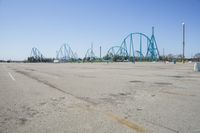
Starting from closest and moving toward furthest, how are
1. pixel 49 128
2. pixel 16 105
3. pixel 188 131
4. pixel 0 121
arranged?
pixel 188 131
pixel 49 128
pixel 0 121
pixel 16 105

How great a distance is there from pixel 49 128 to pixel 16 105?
317cm

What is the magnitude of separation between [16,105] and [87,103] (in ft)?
7.06

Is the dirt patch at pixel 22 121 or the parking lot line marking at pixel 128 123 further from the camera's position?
the dirt patch at pixel 22 121

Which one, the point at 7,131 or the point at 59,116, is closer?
the point at 7,131

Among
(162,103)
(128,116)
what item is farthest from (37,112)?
(162,103)

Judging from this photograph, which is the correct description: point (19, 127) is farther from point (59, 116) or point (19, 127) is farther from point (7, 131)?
point (59, 116)

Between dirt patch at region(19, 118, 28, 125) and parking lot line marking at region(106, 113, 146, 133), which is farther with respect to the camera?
dirt patch at region(19, 118, 28, 125)

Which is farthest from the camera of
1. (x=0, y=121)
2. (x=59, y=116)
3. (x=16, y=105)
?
(x=16, y=105)

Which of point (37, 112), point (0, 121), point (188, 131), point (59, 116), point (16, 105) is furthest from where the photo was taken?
point (16, 105)

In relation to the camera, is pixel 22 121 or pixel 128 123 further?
pixel 22 121

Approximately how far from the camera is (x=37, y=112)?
7172mm

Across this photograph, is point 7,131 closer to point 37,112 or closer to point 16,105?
point 37,112

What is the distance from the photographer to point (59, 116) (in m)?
6.64

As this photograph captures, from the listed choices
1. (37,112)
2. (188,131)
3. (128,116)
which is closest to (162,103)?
(128,116)
